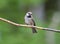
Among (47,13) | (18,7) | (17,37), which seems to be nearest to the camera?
(17,37)

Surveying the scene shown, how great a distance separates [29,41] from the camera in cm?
760

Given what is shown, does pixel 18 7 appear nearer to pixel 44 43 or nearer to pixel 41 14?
pixel 41 14

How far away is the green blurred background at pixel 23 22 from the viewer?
7.43 m

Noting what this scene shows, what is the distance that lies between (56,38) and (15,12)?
1369 mm

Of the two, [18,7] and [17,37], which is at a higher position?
[18,7]

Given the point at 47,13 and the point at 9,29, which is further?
the point at 47,13

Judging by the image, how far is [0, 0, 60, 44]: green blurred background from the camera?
7.43 metres

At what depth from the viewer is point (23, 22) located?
7469 millimetres

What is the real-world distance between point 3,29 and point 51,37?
1.03 m

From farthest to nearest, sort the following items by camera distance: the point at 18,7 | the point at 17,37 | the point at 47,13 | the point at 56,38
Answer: the point at 47,13, the point at 18,7, the point at 17,37, the point at 56,38

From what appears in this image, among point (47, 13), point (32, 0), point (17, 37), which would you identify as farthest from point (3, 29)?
point (47, 13)

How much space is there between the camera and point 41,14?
343 inches

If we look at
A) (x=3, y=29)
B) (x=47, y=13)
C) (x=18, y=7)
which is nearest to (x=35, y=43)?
(x=3, y=29)

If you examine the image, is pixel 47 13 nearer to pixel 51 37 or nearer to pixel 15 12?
pixel 15 12
